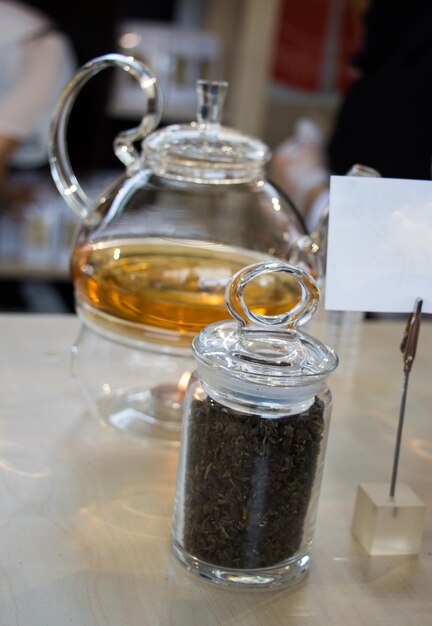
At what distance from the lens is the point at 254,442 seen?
19.7 inches

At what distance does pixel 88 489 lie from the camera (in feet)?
2.09

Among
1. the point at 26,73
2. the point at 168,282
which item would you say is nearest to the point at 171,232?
the point at 168,282

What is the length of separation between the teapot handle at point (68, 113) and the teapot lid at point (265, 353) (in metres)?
0.28

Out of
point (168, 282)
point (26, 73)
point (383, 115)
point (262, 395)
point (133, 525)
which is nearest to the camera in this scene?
point (262, 395)

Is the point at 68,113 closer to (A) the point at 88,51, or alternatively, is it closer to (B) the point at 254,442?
(B) the point at 254,442

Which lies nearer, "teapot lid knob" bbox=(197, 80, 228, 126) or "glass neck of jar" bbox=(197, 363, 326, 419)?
"glass neck of jar" bbox=(197, 363, 326, 419)

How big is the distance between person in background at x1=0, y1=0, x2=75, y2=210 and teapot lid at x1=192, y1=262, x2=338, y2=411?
1711mm

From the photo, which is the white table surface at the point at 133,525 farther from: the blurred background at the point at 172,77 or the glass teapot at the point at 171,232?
the blurred background at the point at 172,77

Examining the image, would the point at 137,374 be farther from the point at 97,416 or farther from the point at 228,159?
the point at 228,159

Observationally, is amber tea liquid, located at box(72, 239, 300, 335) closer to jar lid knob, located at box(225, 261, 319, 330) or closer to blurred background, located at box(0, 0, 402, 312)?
jar lid knob, located at box(225, 261, 319, 330)

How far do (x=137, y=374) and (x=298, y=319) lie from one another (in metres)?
0.27

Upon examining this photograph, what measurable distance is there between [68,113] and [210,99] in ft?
0.42

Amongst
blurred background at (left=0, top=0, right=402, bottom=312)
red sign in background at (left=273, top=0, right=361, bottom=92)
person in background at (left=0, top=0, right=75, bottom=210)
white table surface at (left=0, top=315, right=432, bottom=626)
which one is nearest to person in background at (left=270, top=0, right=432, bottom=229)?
blurred background at (left=0, top=0, right=402, bottom=312)

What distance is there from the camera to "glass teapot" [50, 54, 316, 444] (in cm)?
71
